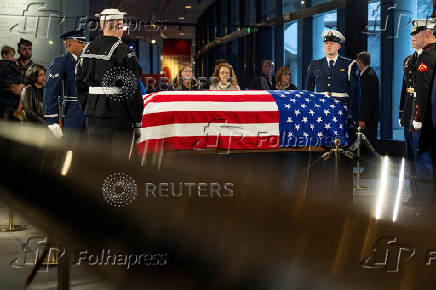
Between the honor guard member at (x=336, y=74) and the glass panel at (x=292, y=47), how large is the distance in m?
6.73

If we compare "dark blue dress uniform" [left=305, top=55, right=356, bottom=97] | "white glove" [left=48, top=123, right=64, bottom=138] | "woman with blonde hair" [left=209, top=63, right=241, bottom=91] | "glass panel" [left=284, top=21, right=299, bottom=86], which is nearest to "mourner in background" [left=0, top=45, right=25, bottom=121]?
"woman with blonde hair" [left=209, top=63, right=241, bottom=91]

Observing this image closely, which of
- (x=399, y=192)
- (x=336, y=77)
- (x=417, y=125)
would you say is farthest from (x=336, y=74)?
(x=399, y=192)

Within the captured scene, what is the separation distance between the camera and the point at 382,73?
9695 millimetres

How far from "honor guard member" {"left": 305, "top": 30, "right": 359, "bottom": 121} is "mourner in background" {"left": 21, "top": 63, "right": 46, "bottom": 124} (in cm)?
255

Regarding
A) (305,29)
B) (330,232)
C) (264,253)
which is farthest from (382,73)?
(264,253)

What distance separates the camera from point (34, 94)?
531 cm

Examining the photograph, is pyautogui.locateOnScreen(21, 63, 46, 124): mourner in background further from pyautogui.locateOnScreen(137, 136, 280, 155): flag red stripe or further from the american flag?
pyautogui.locateOnScreen(137, 136, 280, 155): flag red stripe

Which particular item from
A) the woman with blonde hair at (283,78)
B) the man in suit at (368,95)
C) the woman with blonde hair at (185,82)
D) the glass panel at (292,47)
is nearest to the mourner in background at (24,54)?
the woman with blonde hair at (185,82)

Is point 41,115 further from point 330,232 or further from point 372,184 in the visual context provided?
point 372,184

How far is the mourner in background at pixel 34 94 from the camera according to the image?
5.29 meters

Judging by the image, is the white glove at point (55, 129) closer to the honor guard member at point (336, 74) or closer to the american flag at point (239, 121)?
the american flag at point (239, 121)

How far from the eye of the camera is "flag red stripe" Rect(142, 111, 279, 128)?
436 centimetres

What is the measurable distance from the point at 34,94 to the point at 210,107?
71.4 inches

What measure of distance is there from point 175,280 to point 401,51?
7.37 meters
